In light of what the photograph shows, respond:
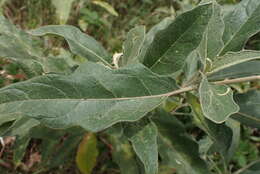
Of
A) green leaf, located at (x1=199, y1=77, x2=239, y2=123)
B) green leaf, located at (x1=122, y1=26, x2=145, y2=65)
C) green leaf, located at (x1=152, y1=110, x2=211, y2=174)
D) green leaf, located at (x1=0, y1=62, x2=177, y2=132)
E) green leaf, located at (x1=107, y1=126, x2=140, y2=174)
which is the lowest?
green leaf, located at (x1=107, y1=126, x2=140, y2=174)

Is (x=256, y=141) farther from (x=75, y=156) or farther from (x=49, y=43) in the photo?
(x=49, y=43)

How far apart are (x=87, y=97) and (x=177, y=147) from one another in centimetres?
49

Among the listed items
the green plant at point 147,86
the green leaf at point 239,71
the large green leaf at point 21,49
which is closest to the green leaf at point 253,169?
the green plant at point 147,86

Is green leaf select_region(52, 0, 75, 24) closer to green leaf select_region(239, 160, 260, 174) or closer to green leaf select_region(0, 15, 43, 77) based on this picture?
green leaf select_region(0, 15, 43, 77)

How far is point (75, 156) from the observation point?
6.20 feet

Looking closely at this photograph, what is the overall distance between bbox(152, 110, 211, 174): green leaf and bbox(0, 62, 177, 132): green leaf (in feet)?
1.13

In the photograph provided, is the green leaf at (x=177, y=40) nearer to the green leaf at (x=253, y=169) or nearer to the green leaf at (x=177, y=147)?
the green leaf at (x=177, y=147)

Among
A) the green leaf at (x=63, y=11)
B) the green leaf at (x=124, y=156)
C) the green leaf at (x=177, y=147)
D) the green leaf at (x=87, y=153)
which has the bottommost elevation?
the green leaf at (x=87, y=153)

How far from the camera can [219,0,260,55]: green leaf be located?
1079mm

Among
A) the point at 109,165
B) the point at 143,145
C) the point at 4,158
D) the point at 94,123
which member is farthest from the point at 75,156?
the point at 94,123

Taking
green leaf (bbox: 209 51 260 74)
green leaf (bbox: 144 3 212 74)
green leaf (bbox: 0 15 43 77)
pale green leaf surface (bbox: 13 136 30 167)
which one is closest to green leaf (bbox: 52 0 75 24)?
green leaf (bbox: 0 15 43 77)

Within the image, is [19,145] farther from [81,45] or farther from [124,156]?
[81,45]

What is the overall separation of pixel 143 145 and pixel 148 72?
193 millimetres

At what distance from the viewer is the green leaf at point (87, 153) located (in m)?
1.81
